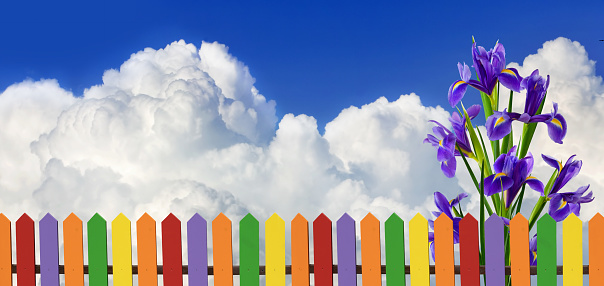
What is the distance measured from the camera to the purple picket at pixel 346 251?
4.11m

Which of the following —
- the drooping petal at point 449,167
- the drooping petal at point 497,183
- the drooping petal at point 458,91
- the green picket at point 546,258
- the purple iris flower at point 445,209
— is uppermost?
the drooping petal at point 458,91

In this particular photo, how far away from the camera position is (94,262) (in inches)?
171

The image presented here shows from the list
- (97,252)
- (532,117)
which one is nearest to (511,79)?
(532,117)

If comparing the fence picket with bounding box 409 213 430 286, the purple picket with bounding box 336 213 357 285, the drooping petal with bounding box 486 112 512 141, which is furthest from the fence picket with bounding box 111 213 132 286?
the drooping petal with bounding box 486 112 512 141

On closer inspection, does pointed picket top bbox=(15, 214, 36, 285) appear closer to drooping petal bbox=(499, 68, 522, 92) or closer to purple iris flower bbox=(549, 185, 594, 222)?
drooping petal bbox=(499, 68, 522, 92)

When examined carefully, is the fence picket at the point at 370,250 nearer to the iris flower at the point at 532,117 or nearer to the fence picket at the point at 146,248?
the iris flower at the point at 532,117

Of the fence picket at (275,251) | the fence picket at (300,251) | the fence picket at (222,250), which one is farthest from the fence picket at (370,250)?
the fence picket at (222,250)

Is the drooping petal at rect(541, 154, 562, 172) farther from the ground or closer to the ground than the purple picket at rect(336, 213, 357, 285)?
farther from the ground

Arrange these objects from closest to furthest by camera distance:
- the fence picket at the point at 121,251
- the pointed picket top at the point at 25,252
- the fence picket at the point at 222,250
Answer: the fence picket at the point at 222,250, the fence picket at the point at 121,251, the pointed picket top at the point at 25,252

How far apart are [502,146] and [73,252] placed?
3253 mm

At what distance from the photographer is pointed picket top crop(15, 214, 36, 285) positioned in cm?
446

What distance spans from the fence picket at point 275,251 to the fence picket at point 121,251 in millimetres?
1019

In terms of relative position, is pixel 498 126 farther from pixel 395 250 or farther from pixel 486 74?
pixel 395 250

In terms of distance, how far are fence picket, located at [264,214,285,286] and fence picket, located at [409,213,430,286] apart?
0.89 metres
